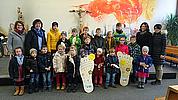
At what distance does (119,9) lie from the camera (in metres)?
7.41

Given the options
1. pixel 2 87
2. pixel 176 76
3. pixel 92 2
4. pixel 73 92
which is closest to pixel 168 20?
pixel 92 2

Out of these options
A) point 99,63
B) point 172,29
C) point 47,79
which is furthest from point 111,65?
point 172,29

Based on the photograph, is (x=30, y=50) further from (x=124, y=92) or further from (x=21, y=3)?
(x=21, y=3)

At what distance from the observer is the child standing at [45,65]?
153 inches

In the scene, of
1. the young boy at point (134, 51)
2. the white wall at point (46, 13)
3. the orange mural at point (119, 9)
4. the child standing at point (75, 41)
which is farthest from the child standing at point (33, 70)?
the orange mural at point (119, 9)

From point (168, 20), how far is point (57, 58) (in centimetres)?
478

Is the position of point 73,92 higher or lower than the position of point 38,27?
lower

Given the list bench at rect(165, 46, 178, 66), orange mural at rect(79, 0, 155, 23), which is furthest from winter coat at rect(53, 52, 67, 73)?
orange mural at rect(79, 0, 155, 23)

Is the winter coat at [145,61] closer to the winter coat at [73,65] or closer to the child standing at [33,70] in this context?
the winter coat at [73,65]

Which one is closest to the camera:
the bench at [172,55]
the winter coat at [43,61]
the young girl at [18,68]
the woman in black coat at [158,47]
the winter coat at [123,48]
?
the young girl at [18,68]

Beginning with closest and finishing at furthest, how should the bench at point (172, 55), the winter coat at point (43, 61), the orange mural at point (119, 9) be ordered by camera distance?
the winter coat at point (43, 61) → the bench at point (172, 55) → the orange mural at point (119, 9)

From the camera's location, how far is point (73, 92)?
3893 millimetres

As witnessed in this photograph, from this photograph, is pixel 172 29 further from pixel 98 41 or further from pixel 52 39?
pixel 52 39

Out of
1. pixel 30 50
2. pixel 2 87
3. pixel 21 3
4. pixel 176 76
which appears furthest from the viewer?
pixel 21 3
